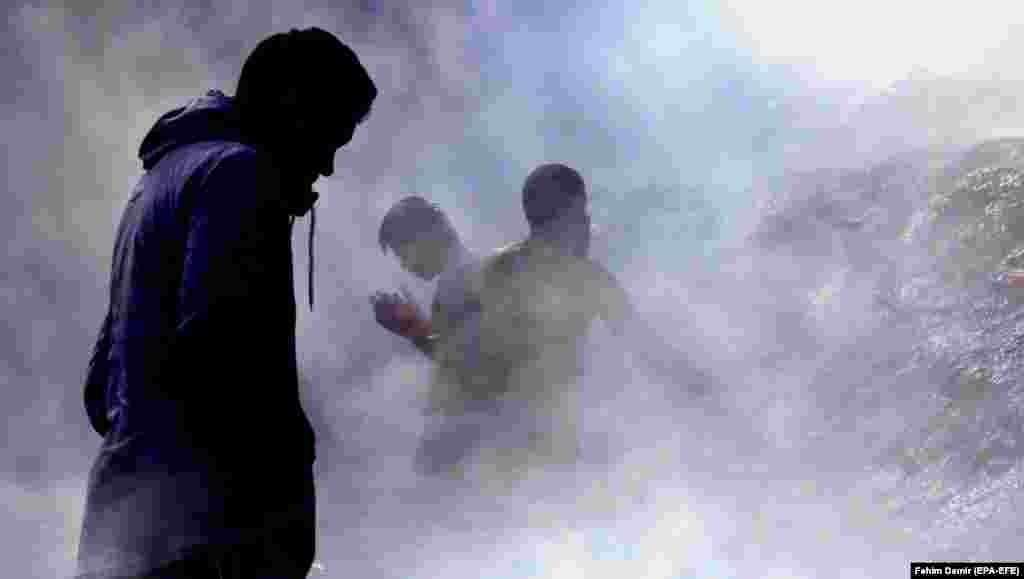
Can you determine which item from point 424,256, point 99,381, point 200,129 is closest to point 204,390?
point 99,381

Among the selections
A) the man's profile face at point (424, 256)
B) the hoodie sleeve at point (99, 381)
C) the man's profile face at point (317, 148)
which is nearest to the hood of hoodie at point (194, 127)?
the man's profile face at point (317, 148)

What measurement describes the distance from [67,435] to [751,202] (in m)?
4.70

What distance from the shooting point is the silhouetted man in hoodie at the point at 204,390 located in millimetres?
1679

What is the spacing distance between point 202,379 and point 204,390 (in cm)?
2

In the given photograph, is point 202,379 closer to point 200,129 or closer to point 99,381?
point 99,381

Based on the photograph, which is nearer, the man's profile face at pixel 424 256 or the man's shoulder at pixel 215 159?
the man's shoulder at pixel 215 159

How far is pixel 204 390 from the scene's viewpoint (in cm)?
171

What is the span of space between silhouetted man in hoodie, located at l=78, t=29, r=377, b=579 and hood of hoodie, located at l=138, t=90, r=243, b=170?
0.03 metres

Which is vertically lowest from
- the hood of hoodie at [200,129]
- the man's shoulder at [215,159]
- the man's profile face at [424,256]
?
the man's shoulder at [215,159]

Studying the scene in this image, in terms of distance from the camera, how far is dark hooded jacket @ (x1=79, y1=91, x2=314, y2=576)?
1679 mm

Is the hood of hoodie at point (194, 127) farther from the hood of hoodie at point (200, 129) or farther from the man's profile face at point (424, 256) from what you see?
the man's profile face at point (424, 256)

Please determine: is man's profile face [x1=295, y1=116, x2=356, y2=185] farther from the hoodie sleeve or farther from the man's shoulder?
the hoodie sleeve

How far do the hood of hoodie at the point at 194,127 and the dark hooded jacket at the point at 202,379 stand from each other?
0.24 ft

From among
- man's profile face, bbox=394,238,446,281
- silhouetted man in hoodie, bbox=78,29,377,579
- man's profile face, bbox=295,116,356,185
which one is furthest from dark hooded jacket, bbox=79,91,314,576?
man's profile face, bbox=394,238,446,281
